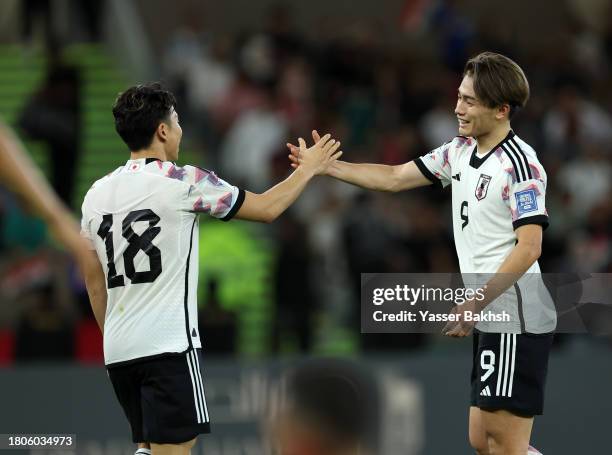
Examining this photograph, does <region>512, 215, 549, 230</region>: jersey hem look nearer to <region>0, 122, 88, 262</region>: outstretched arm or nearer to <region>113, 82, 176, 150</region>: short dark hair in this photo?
<region>113, 82, 176, 150</region>: short dark hair

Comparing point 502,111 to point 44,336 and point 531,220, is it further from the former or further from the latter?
point 44,336

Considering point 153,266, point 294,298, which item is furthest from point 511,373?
point 294,298

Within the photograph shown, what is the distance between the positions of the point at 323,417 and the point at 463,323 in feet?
9.52

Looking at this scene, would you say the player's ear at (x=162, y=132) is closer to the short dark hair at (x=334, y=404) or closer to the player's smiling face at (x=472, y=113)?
the player's smiling face at (x=472, y=113)

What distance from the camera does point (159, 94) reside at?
237 inches

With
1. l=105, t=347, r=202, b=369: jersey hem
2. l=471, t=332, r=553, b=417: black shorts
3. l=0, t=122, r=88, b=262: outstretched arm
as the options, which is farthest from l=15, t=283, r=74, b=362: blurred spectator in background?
l=0, t=122, r=88, b=262: outstretched arm

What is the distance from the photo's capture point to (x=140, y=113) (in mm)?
5934

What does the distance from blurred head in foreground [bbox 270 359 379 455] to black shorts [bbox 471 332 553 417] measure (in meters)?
2.86

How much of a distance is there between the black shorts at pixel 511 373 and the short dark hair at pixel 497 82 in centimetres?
112

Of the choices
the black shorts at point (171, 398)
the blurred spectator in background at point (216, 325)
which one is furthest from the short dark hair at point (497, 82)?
the blurred spectator in background at point (216, 325)

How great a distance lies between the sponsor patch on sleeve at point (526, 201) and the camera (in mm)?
5980

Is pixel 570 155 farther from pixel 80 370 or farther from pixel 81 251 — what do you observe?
pixel 81 251

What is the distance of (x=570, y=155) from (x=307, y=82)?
313 cm

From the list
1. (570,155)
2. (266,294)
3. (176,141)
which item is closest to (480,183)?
(176,141)
